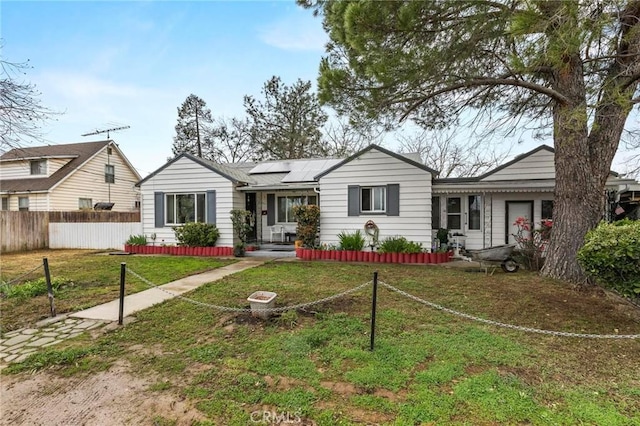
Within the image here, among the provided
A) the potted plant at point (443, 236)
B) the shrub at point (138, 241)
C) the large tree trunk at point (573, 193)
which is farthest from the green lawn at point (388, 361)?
the shrub at point (138, 241)

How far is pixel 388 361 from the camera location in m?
3.58

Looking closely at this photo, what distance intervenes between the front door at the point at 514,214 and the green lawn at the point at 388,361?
578 centimetres

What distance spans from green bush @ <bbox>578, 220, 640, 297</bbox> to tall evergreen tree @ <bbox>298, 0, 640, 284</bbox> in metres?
2.02

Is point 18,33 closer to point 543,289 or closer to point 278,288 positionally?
point 278,288

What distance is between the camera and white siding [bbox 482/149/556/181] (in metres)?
12.0

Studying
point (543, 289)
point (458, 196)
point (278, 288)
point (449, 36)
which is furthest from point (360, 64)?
point (458, 196)

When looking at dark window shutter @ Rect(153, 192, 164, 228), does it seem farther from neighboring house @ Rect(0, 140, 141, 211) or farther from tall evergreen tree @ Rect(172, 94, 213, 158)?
tall evergreen tree @ Rect(172, 94, 213, 158)

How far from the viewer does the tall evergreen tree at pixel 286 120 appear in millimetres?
23875

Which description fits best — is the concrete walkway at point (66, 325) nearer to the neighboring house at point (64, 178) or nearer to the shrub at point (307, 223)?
the shrub at point (307, 223)

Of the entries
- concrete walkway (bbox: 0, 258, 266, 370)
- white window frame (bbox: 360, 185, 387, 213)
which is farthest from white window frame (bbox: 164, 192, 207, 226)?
white window frame (bbox: 360, 185, 387, 213)

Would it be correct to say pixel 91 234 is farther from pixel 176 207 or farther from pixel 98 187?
pixel 98 187

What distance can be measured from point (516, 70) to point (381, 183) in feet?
21.0

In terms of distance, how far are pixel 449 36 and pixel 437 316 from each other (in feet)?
17.7

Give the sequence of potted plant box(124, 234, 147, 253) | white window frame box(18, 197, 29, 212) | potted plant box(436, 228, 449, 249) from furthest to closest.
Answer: white window frame box(18, 197, 29, 212) → potted plant box(124, 234, 147, 253) → potted plant box(436, 228, 449, 249)
